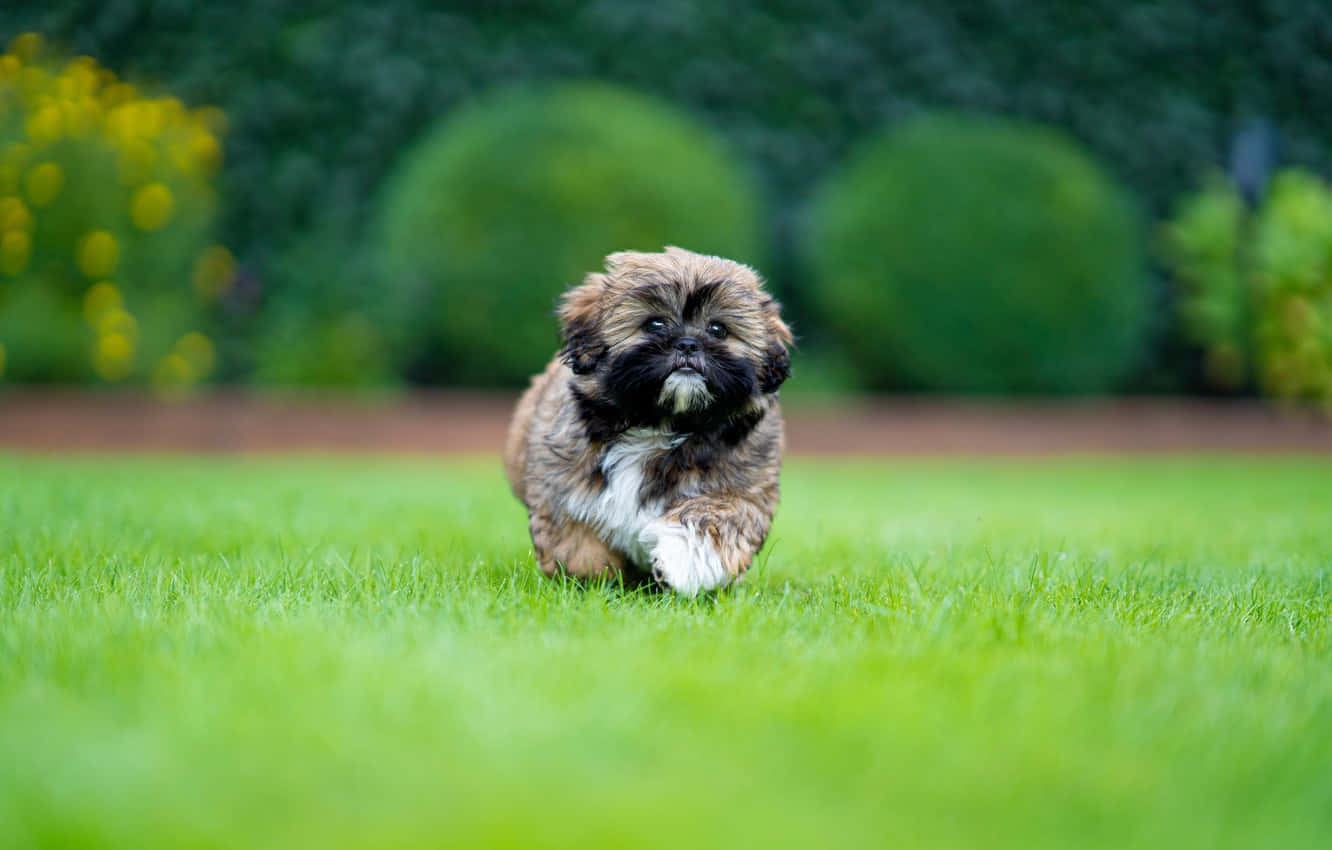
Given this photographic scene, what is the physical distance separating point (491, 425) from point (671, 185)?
2.35m

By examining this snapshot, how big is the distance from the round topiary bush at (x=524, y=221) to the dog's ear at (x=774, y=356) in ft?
18.5

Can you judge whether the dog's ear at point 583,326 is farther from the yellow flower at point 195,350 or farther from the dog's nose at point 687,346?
the yellow flower at point 195,350

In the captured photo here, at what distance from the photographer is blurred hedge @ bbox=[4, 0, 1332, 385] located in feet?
33.6

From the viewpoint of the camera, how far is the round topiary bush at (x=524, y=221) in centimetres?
891

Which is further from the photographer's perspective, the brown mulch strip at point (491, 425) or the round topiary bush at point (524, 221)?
the round topiary bush at point (524, 221)

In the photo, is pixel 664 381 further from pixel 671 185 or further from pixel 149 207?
pixel 149 207

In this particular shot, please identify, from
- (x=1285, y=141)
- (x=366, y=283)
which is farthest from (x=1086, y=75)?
(x=366, y=283)

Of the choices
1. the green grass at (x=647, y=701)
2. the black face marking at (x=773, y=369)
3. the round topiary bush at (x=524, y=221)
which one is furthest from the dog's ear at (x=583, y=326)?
the round topiary bush at (x=524, y=221)

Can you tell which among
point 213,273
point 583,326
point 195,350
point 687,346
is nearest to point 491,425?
point 195,350

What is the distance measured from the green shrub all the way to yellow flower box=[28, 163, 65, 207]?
27.8 ft

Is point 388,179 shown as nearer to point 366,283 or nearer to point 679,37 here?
point 366,283

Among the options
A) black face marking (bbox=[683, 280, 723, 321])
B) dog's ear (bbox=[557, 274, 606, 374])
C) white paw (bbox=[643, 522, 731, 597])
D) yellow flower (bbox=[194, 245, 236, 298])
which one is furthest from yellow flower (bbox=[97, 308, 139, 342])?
white paw (bbox=[643, 522, 731, 597])

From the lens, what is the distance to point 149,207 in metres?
8.20

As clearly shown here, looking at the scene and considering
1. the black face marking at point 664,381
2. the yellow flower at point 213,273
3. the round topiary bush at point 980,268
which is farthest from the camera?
the round topiary bush at point 980,268
